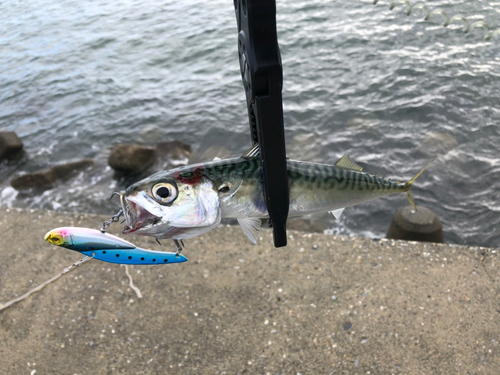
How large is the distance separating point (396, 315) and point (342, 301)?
1.49 ft

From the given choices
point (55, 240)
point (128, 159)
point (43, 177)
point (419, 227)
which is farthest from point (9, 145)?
point (55, 240)

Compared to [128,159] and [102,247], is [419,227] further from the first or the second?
[128,159]

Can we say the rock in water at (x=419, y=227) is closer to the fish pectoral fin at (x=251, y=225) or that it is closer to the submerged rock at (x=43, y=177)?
the fish pectoral fin at (x=251, y=225)

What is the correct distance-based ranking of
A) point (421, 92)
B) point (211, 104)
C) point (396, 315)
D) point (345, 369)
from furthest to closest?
point (211, 104)
point (421, 92)
point (396, 315)
point (345, 369)

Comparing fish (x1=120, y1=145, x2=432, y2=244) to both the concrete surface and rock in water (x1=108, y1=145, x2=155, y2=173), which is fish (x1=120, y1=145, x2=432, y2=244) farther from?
rock in water (x1=108, y1=145, x2=155, y2=173)

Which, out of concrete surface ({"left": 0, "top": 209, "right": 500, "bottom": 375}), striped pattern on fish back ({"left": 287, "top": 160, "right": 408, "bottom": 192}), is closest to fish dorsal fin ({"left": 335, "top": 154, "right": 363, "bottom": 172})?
striped pattern on fish back ({"left": 287, "top": 160, "right": 408, "bottom": 192})

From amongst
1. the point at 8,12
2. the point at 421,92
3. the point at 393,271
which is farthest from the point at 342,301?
the point at 8,12

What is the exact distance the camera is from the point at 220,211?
3.27 ft

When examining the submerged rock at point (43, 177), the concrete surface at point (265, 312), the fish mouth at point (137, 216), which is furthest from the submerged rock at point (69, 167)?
the fish mouth at point (137, 216)

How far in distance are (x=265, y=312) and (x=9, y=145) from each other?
7.61 metres

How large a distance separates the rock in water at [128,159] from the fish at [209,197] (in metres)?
7.13

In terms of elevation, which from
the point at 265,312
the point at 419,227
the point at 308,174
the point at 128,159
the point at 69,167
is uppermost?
the point at 308,174

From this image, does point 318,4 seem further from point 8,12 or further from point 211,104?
point 8,12

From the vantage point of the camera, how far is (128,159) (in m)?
7.80
